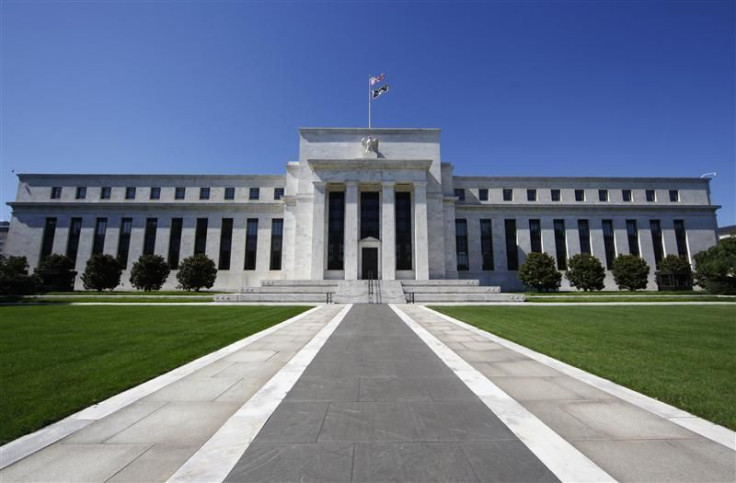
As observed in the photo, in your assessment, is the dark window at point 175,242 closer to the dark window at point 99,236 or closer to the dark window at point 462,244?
the dark window at point 99,236

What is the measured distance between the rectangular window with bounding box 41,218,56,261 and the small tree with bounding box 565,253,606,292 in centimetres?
7509

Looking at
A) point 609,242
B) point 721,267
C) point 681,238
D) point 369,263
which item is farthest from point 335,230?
point 681,238

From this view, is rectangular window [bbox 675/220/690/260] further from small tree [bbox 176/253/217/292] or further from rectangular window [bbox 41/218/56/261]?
rectangular window [bbox 41/218/56/261]

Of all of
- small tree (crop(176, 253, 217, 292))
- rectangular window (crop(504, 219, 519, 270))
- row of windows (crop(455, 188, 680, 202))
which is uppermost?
row of windows (crop(455, 188, 680, 202))

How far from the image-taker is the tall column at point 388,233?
38281 mm

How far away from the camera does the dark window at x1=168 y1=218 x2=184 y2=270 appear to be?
4703cm

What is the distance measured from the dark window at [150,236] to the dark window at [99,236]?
6.12m

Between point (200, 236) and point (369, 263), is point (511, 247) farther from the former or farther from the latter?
point (200, 236)

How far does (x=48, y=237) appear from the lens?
156 feet

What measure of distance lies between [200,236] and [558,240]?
54988 mm

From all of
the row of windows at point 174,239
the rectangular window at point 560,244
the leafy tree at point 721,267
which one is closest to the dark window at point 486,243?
the rectangular window at point 560,244

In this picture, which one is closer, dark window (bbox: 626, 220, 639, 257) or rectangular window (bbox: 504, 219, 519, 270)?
rectangular window (bbox: 504, 219, 519, 270)

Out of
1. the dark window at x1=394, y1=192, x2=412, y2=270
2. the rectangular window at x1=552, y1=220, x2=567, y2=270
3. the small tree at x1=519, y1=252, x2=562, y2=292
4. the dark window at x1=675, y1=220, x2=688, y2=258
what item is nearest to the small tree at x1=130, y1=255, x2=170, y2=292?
the dark window at x1=394, y1=192, x2=412, y2=270

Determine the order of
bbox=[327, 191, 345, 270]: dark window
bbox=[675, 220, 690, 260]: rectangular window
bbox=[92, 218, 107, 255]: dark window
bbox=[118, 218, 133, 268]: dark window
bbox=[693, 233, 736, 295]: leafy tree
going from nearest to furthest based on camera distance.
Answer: bbox=[693, 233, 736, 295]: leafy tree → bbox=[327, 191, 345, 270]: dark window → bbox=[118, 218, 133, 268]: dark window → bbox=[92, 218, 107, 255]: dark window → bbox=[675, 220, 690, 260]: rectangular window
